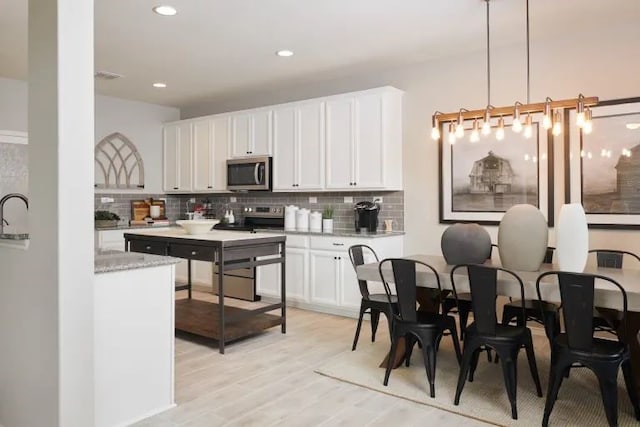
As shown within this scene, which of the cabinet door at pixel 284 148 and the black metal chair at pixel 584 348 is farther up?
the cabinet door at pixel 284 148

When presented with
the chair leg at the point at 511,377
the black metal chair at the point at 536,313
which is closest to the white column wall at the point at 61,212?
the chair leg at the point at 511,377

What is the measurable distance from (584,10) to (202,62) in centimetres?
346

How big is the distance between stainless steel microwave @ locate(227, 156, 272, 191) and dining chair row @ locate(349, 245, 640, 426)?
2.87 meters

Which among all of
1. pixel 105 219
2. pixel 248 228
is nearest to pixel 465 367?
pixel 248 228

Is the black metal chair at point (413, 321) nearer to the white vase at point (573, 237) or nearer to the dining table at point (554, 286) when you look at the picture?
the dining table at point (554, 286)

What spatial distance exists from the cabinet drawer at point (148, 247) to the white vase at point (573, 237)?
3.10 metres

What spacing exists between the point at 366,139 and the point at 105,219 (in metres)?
3.46

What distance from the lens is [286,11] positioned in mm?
3623

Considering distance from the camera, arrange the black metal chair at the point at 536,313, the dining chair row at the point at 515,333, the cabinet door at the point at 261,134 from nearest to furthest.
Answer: the dining chair row at the point at 515,333 < the black metal chair at the point at 536,313 < the cabinet door at the point at 261,134

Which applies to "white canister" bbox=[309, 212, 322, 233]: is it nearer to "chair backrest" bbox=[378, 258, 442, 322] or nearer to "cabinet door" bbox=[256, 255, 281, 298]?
"cabinet door" bbox=[256, 255, 281, 298]

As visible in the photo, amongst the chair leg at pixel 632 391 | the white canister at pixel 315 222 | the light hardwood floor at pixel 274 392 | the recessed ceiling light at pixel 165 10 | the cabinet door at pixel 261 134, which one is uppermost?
the recessed ceiling light at pixel 165 10

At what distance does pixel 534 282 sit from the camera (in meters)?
2.76

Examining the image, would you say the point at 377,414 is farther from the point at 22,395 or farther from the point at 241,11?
the point at 241,11

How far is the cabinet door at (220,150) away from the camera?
6.48 metres
